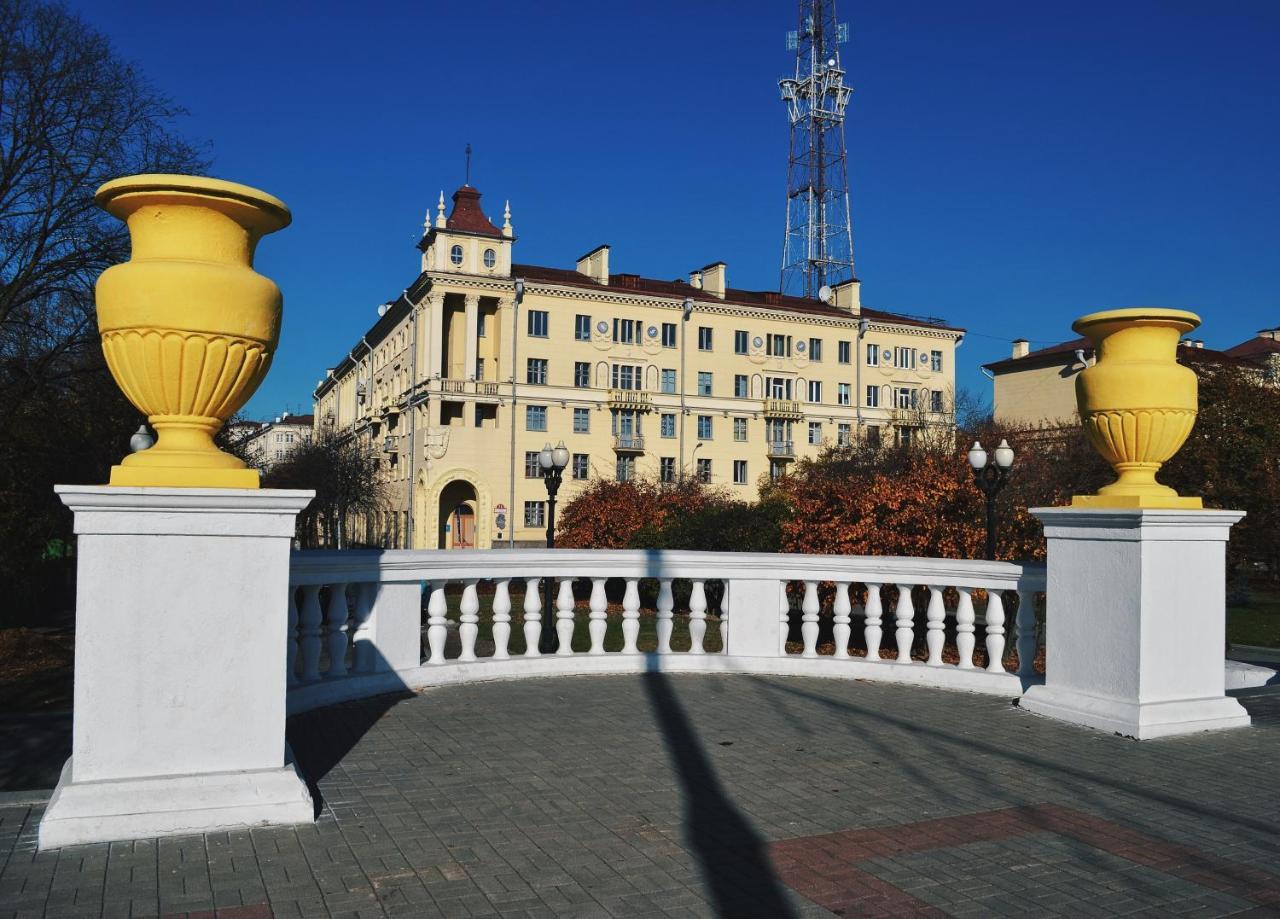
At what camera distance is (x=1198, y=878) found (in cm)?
446

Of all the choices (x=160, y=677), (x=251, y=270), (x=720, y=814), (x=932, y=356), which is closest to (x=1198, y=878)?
(x=720, y=814)

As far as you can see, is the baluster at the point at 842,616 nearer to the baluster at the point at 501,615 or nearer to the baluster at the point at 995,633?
the baluster at the point at 995,633

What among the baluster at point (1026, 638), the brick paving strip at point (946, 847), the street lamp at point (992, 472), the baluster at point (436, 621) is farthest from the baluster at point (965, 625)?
the street lamp at point (992, 472)

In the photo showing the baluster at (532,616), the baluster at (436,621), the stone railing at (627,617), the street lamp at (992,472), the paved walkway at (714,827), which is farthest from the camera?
the street lamp at (992,472)

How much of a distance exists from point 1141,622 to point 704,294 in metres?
63.0

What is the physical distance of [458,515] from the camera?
2472 inches

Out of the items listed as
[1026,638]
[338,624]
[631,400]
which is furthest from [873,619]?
[631,400]

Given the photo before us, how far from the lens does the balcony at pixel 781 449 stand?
68562 millimetres

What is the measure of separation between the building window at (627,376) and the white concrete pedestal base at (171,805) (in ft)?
198

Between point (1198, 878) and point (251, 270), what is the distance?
5.58m

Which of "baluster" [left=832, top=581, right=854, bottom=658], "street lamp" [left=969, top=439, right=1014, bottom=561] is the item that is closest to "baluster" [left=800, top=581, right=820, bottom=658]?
"baluster" [left=832, top=581, right=854, bottom=658]

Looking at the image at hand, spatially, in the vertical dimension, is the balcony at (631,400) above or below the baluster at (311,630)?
above

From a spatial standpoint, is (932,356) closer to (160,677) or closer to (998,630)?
(998,630)

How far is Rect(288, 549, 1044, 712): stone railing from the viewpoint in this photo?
775 centimetres
